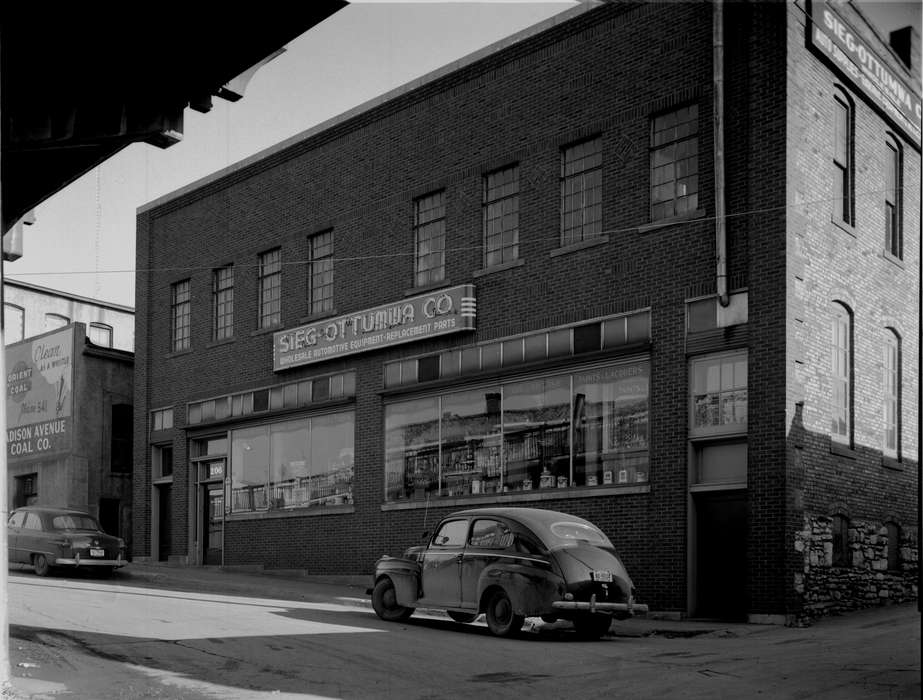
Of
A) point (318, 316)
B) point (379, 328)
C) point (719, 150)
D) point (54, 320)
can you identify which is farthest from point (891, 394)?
point (54, 320)

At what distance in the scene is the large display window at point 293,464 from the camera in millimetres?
27484

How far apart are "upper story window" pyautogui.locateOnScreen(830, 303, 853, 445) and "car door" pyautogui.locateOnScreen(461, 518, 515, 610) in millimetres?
6934

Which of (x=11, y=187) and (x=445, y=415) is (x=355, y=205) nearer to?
(x=445, y=415)

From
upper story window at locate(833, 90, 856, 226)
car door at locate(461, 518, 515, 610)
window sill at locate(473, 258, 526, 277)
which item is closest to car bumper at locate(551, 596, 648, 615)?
car door at locate(461, 518, 515, 610)

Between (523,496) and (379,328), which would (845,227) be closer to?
(523,496)

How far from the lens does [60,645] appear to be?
1413 cm

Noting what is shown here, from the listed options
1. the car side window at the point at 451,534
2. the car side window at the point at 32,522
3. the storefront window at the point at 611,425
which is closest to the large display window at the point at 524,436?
the storefront window at the point at 611,425

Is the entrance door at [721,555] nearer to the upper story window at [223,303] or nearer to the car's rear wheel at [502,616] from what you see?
the car's rear wheel at [502,616]

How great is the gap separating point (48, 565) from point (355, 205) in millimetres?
10367

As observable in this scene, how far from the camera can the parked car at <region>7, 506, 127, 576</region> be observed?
83.4 feet

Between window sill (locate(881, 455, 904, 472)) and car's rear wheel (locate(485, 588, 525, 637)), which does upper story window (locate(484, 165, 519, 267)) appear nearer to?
window sill (locate(881, 455, 904, 472))

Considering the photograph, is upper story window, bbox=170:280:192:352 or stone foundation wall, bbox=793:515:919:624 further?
upper story window, bbox=170:280:192:352

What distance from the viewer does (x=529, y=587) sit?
620 inches

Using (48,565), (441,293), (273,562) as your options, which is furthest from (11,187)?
(273,562)
